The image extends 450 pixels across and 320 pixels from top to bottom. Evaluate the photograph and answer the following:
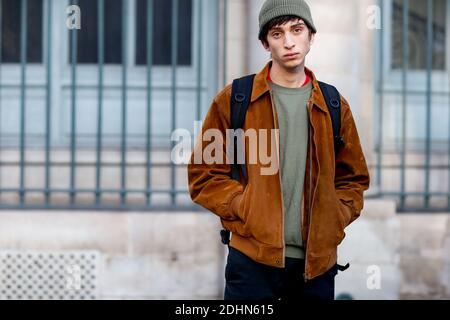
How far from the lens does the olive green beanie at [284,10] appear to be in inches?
126

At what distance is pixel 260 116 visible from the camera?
321 cm

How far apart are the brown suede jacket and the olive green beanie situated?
0.25 m

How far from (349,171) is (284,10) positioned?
76 centimetres

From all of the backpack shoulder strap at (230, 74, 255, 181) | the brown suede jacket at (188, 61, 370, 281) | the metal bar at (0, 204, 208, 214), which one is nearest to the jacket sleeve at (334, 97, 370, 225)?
the brown suede jacket at (188, 61, 370, 281)

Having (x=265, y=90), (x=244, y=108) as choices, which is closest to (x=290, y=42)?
(x=265, y=90)

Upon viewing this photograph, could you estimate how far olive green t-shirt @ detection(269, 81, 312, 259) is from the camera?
316cm

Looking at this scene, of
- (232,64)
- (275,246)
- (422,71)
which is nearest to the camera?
(275,246)

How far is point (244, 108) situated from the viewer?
3252 mm

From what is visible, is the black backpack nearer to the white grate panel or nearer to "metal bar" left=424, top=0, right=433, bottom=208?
the white grate panel

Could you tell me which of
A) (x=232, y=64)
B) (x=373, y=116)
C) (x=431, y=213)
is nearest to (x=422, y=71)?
(x=373, y=116)

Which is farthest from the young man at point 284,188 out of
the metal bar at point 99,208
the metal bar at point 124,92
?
the metal bar at point 124,92

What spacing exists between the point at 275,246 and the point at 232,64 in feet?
12.0
